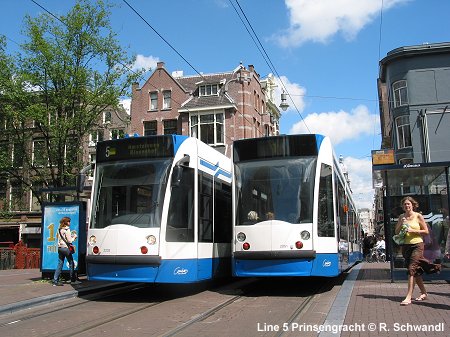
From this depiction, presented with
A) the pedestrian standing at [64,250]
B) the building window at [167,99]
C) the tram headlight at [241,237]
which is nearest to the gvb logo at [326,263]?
the tram headlight at [241,237]

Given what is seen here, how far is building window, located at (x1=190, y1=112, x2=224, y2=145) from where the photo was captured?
39656mm

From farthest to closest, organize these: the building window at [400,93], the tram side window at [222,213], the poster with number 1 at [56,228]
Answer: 1. the building window at [400,93]
2. the poster with number 1 at [56,228]
3. the tram side window at [222,213]

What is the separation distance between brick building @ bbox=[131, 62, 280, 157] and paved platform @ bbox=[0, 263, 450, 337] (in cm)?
2759

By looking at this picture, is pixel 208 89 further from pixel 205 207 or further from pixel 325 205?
pixel 325 205

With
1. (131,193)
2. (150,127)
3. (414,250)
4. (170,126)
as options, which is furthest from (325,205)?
(150,127)

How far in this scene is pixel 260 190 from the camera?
10008mm

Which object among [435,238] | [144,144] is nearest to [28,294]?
[144,144]

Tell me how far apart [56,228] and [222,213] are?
191 inches

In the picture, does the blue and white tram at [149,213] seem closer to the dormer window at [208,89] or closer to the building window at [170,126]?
the building window at [170,126]

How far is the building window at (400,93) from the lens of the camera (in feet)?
110

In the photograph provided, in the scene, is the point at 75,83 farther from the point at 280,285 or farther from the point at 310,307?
the point at 310,307

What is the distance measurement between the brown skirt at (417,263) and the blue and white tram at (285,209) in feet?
5.83

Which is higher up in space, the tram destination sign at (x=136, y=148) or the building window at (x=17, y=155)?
the building window at (x=17, y=155)

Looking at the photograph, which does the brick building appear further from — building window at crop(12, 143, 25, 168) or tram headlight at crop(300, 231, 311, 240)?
tram headlight at crop(300, 231, 311, 240)
